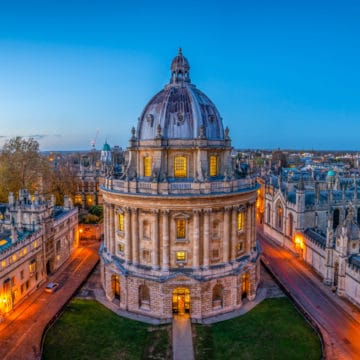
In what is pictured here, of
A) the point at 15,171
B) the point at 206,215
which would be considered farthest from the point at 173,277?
the point at 15,171

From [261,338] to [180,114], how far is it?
2653 centimetres

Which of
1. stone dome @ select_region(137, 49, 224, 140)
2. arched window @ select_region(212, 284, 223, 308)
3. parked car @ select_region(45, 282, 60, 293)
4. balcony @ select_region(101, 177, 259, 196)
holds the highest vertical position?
stone dome @ select_region(137, 49, 224, 140)

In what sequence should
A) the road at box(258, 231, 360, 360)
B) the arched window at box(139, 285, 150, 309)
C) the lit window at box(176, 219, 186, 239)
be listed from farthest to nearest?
1. the arched window at box(139, 285, 150, 309)
2. the lit window at box(176, 219, 186, 239)
3. the road at box(258, 231, 360, 360)

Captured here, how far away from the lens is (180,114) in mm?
39000

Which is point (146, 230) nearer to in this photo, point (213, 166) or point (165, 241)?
point (165, 241)

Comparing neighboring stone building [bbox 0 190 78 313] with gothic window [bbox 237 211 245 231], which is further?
gothic window [bbox 237 211 245 231]

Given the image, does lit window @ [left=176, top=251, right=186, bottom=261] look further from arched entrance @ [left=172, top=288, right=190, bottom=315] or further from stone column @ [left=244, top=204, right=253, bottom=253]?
stone column @ [left=244, top=204, right=253, bottom=253]

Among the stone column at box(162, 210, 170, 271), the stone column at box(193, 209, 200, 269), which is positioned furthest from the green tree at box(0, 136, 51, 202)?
the stone column at box(193, 209, 200, 269)

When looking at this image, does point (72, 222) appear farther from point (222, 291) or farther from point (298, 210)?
point (298, 210)

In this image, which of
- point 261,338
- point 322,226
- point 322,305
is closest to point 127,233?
point 261,338

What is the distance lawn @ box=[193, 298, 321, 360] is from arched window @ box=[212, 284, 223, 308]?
2.63 m

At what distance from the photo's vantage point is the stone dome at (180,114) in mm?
39000

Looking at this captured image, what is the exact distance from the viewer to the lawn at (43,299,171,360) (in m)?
31.1

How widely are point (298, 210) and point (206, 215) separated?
2613 cm
